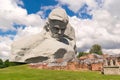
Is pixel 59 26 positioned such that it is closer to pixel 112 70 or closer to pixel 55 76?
pixel 112 70

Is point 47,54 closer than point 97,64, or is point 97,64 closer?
point 97,64

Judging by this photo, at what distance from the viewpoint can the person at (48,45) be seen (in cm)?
5381

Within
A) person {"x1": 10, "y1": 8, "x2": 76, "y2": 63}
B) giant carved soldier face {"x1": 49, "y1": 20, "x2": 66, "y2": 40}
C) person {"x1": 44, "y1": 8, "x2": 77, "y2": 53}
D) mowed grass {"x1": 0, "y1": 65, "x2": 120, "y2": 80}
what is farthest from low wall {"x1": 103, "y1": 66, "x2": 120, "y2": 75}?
giant carved soldier face {"x1": 49, "y1": 20, "x2": 66, "y2": 40}

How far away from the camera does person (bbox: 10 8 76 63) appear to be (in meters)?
53.8

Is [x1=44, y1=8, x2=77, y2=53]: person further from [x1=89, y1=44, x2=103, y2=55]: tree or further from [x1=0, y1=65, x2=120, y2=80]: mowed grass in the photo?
[x1=0, y1=65, x2=120, y2=80]: mowed grass

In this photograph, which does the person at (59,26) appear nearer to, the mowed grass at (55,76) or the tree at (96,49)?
the tree at (96,49)

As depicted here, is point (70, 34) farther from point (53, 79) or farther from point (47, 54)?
point (53, 79)

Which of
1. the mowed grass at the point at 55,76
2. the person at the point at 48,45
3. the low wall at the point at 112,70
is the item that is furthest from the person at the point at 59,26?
the low wall at the point at 112,70

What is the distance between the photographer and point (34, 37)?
2276 inches

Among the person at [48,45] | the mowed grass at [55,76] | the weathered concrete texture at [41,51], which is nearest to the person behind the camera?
the mowed grass at [55,76]

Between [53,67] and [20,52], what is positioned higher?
[20,52]

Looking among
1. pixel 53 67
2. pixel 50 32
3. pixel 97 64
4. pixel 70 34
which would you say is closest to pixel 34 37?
pixel 50 32

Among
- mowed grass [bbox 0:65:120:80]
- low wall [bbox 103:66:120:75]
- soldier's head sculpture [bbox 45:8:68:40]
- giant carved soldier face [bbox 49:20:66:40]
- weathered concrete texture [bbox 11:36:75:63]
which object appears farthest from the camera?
giant carved soldier face [bbox 49:20:66:40]

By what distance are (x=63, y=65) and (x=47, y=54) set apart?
12.5 m
